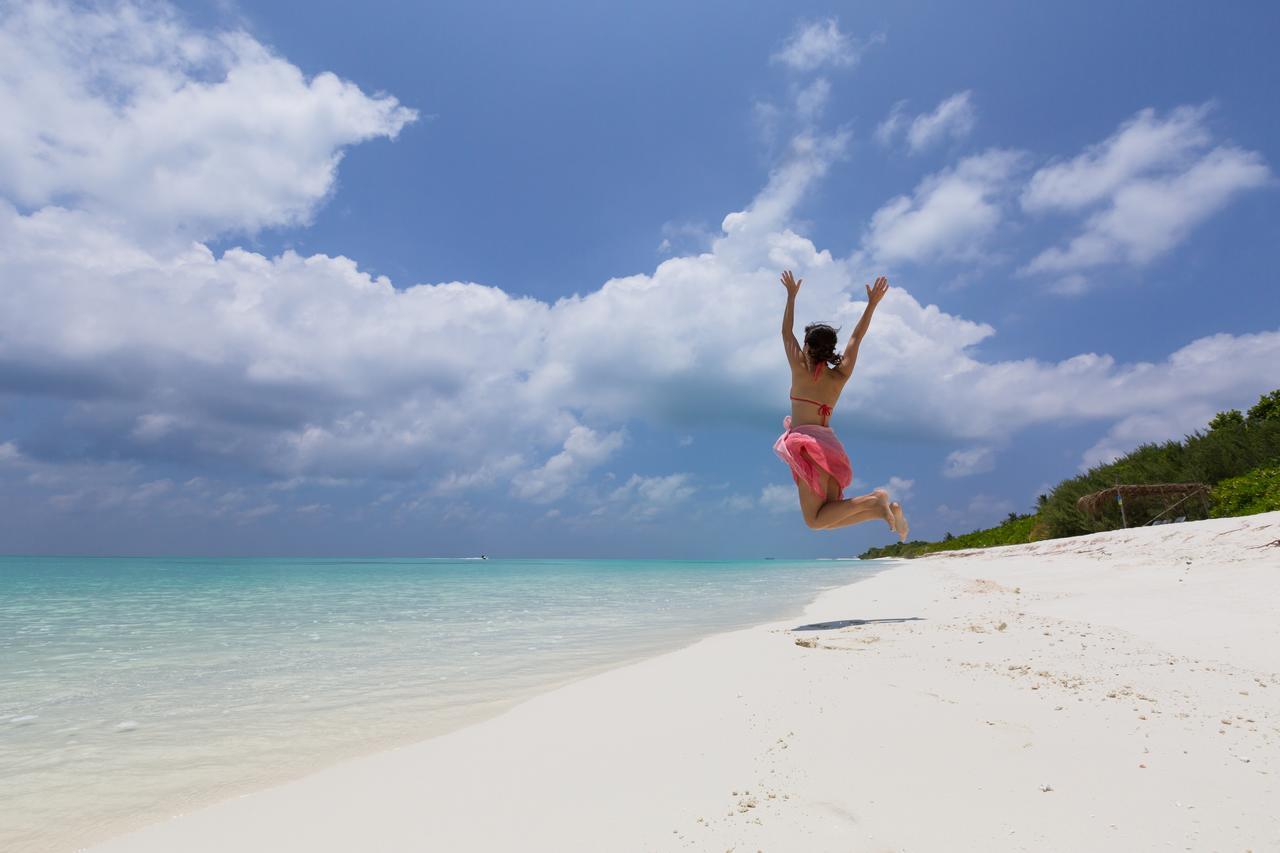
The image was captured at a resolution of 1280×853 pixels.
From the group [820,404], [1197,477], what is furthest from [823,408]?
[1197,477]

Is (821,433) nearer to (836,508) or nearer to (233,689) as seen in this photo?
(836,508)

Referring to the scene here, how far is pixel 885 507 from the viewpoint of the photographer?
4543 millimetres

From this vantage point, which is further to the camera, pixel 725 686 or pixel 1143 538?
pixel 1143 538

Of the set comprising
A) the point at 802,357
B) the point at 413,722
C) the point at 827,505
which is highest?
the point at 802,357

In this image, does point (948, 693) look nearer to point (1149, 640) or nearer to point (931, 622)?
point (1149, 640)

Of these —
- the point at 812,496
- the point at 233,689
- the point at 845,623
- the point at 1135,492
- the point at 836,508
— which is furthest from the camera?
the point at 1135,492

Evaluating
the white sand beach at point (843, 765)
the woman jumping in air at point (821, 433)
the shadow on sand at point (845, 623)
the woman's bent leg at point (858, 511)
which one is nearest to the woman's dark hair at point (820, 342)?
the woman jumping in air at point (821, 433)

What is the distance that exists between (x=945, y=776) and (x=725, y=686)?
4.72 ft

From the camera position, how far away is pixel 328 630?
7898mm

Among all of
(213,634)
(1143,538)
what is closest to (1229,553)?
(1143,538)

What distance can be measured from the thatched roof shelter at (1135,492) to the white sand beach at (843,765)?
2010 centimetres

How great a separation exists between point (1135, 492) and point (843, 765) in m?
25.4

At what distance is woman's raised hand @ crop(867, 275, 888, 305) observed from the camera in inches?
197

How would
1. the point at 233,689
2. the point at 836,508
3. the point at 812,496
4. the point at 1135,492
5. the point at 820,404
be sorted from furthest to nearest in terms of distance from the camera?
the point at 1135,492
the point at 820,404
the point at 812,496
the point at 836,508
the point at 233,689
